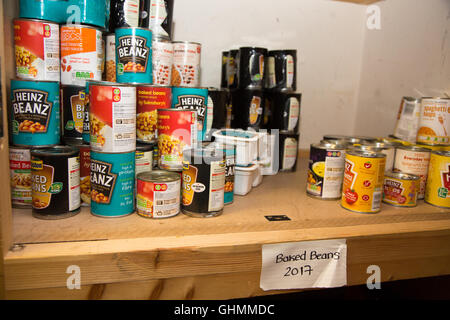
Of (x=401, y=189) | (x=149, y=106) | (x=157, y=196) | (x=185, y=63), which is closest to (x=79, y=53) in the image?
(x=149, y=106)

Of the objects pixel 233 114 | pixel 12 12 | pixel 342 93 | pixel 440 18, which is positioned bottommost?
pixel 233 114

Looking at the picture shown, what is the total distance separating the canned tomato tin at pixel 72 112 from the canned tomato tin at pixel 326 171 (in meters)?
0.72

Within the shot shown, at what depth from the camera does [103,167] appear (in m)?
0.93

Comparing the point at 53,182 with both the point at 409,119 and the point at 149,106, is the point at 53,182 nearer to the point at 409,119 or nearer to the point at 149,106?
the point at 149,106

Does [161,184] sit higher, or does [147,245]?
[161,184]

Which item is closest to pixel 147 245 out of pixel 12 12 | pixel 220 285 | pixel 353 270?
pixel 220 285

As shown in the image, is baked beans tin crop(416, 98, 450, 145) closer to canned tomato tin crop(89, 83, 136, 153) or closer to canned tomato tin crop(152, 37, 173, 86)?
canned tomato tin crop(152, 37, 173, 86)

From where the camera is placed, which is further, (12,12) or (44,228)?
(12,12)

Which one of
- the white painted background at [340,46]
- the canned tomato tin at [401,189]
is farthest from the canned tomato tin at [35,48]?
the canned tomato tin at [401,189]

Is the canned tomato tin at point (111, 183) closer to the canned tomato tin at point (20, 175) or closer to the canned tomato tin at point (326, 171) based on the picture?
the canned tomato tin at point (20, 175)

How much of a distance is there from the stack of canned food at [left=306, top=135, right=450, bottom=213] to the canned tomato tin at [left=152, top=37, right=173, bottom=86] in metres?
0.53

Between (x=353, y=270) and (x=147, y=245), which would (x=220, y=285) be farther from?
(x=353, y=270)

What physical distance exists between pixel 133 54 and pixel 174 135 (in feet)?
0.86
